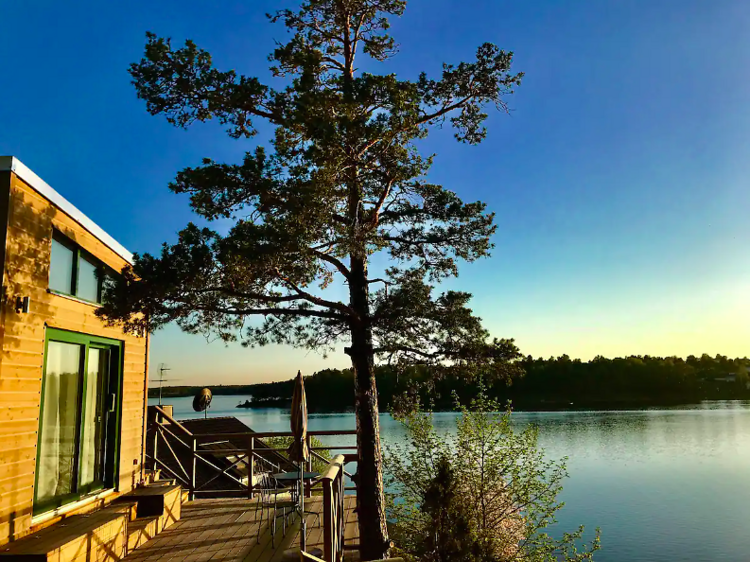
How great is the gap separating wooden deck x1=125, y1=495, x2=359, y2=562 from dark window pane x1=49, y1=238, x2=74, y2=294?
8.93 feet

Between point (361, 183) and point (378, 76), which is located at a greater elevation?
point (378, 76)

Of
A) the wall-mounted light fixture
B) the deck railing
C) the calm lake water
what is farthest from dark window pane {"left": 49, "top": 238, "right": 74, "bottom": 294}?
the calm lake water

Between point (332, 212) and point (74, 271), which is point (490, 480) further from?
point (74, 271)

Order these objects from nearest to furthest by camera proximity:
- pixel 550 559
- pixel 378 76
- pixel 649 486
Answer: pixel 378 76
pixel 550 559
pixel 649 486

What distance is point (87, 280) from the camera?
5.32 meters

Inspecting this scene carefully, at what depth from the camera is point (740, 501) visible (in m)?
19.3

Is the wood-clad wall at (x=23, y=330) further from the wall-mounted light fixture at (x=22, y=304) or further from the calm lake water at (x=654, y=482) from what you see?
the calm lake water at (x=654, y=482)

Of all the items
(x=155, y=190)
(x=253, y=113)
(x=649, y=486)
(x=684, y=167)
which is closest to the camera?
(x=253, y=113)

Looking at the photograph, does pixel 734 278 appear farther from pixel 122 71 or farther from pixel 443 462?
pixel 122 71

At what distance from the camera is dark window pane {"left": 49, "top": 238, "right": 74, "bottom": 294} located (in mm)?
4586

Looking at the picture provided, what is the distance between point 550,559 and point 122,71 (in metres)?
9.34

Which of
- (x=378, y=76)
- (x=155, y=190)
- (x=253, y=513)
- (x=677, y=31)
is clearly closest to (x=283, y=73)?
(x=378, y=76)

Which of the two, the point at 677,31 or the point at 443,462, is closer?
the point at 443,462

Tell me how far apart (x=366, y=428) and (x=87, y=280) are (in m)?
3.91
